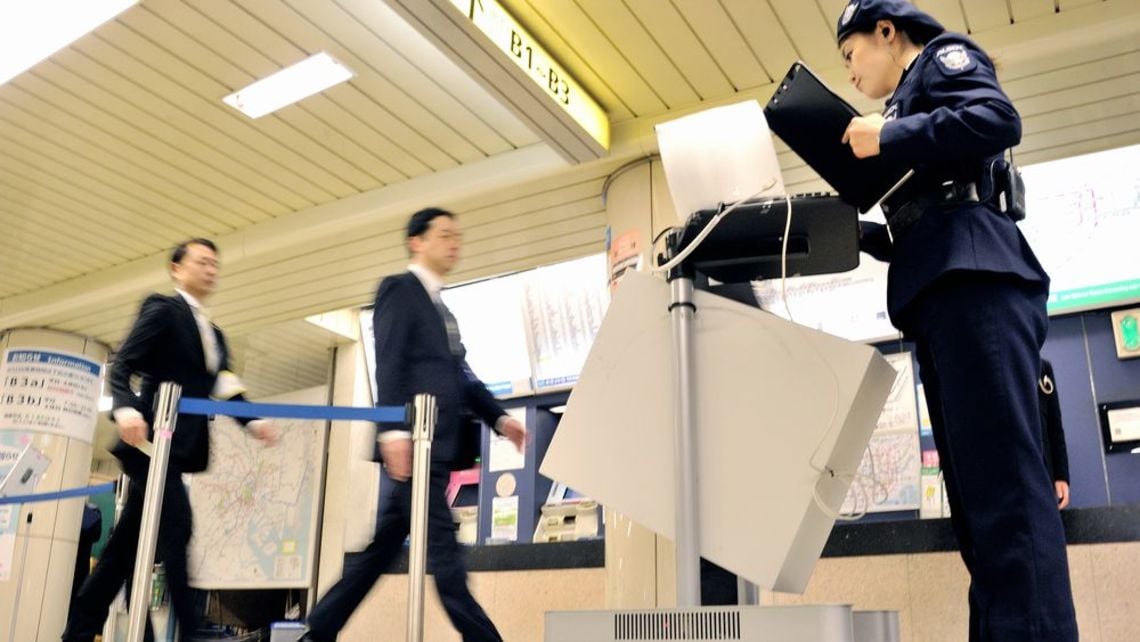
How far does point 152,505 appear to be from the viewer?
2641mm

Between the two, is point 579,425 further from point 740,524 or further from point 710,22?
point 710,22

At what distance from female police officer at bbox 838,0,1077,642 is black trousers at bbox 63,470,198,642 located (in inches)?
86.7

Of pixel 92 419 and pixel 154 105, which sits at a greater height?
pixel 154 105

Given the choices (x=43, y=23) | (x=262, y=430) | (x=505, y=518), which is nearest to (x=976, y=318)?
(x=262, y=430)

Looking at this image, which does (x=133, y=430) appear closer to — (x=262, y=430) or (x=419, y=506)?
(x=262, y=430)

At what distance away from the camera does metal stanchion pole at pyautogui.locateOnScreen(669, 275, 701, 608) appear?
1559 millimetres

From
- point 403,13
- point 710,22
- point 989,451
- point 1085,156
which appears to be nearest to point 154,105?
point 403,13

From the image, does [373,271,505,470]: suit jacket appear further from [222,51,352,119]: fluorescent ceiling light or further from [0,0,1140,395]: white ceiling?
[222,51,352,119]: fluorescent ceiling light

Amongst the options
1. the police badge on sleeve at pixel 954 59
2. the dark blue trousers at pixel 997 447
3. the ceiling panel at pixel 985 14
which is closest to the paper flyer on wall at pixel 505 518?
the ceiling panel at pixel 985 14

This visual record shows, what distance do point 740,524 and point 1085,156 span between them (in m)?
3.96

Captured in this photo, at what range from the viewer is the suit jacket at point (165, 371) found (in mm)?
2967

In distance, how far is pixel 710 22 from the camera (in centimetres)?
366

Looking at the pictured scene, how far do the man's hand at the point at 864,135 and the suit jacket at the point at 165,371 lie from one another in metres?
2.17

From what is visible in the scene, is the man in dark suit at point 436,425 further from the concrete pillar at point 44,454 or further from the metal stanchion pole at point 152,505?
the concrete pillar at point 44,454
